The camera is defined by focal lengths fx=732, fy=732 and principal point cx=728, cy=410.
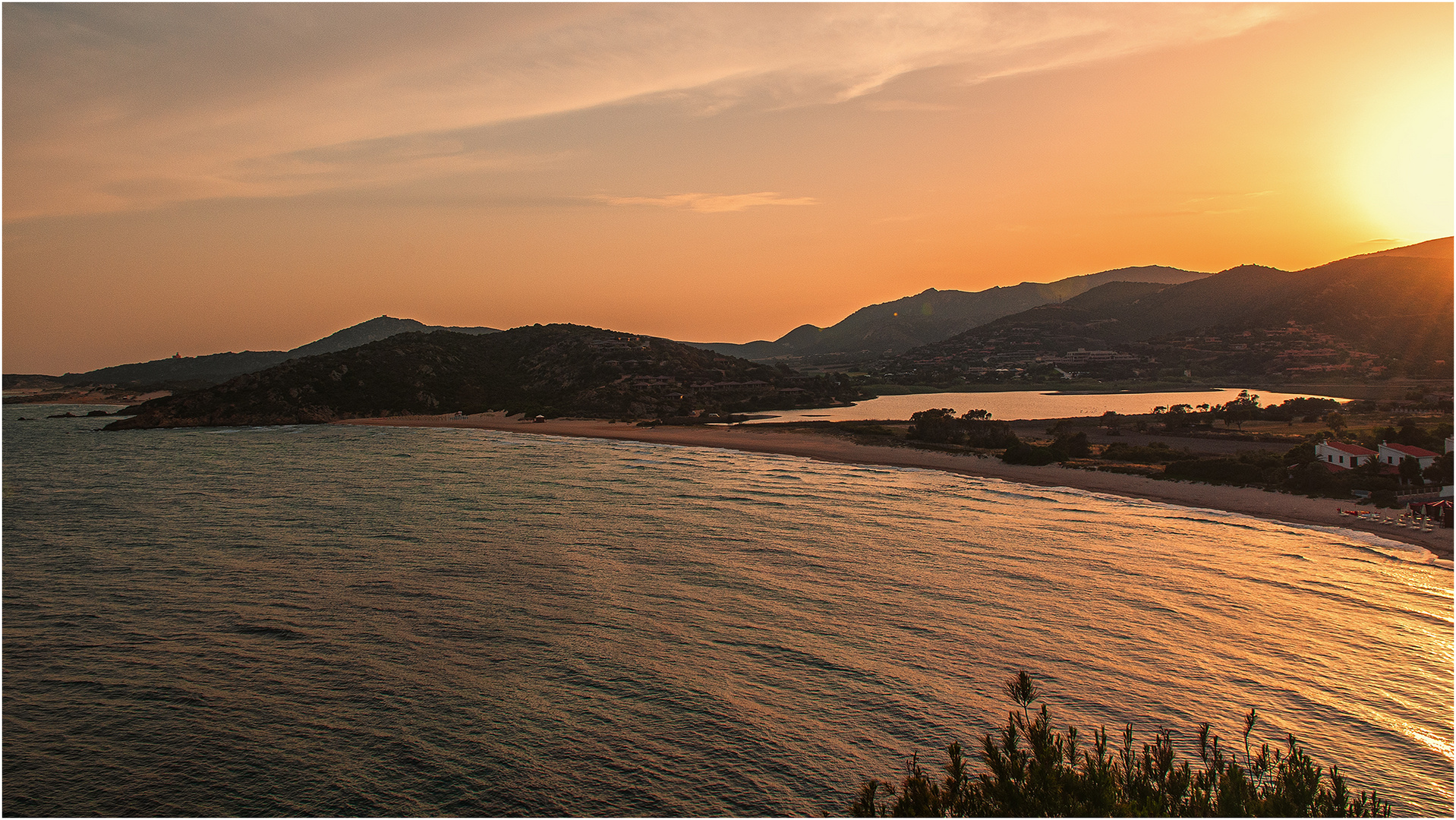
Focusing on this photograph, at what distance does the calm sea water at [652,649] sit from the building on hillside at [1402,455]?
1031 centimetres

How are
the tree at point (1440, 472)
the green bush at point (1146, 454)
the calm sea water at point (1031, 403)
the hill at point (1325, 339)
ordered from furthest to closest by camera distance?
1. the hill at point (1325, 339)
2. the calm sea water at point (1031, 403)
3. the green bush at point (1146, 454)
4. the tree at point (1440, 472)

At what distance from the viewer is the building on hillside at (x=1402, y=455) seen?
3450 cm

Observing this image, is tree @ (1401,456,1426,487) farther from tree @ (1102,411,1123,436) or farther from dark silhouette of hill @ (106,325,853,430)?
dark silhouette of hill @ (106,325,853,430)

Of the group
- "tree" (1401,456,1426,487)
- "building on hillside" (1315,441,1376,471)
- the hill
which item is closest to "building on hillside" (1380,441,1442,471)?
"tree" (1401,456,1426,487)

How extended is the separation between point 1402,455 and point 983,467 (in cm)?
2054

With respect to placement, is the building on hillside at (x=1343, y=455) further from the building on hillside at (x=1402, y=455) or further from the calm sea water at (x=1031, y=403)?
the calm sea water at (x=1031, y=403)

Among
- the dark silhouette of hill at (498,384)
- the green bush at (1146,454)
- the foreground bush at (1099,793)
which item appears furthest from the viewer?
the dark silhouette of hill at (498,384)

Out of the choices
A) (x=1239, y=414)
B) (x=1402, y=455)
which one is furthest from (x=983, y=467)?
(x=1239, y=414)

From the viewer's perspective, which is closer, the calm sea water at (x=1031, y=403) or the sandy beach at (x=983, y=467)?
the sandy beach at (x=983, y=467)

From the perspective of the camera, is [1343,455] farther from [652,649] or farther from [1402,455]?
[652,649]

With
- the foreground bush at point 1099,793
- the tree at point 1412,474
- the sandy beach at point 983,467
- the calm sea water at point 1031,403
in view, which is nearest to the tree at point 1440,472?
the tree at point 1412,474

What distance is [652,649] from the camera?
17.5 m

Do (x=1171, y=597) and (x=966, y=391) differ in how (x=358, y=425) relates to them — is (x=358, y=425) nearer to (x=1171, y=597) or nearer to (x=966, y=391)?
(x=1171, y=597)

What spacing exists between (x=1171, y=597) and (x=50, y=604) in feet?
105
